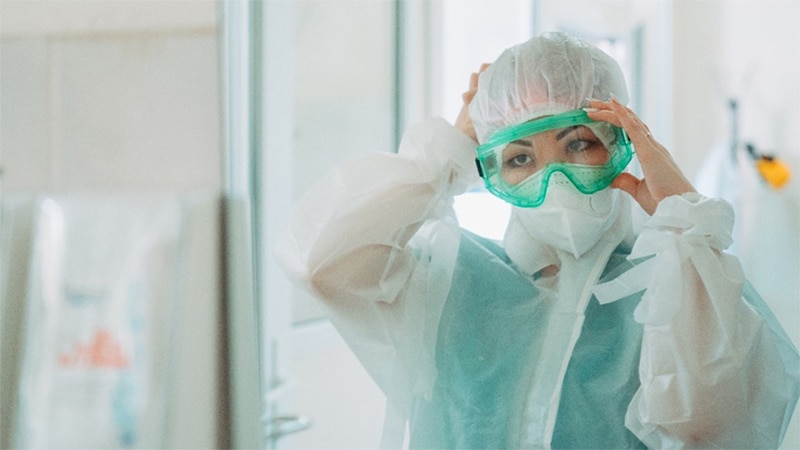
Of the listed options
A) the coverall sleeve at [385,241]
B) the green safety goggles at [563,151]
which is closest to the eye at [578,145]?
the green safety goggles at [563,151]

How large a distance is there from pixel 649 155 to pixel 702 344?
16cm

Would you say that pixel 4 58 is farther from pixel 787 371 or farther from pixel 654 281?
pixel 787 371

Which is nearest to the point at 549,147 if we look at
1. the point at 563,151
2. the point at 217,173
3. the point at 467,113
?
the point at 563,151

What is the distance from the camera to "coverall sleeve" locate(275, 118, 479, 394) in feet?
2.51

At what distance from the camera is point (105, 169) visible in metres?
0.83

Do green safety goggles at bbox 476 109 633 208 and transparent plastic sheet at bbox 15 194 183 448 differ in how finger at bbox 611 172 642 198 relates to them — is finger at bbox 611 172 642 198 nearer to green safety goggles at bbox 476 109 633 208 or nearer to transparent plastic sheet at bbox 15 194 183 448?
green safety goggles at bbox 476 109 633 208

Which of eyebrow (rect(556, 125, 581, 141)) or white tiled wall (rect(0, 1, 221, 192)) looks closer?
eyebrow (rect(556, 125, 581, 141))

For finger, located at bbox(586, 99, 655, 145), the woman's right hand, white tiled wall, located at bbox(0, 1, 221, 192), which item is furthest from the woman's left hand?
white tiled wall, located at bbox(0, 1, 221, 192)

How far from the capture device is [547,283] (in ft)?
2.53

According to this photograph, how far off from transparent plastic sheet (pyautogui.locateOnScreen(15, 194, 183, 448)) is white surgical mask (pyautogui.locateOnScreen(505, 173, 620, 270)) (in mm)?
387

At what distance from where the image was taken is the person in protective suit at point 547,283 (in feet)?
2.09

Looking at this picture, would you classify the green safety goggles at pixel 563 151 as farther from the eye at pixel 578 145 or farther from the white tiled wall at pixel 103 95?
the white tiled wall at pixel 103 95

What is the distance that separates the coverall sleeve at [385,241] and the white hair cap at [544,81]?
0.05 metres

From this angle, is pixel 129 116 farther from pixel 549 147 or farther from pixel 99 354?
pixel 549 147
